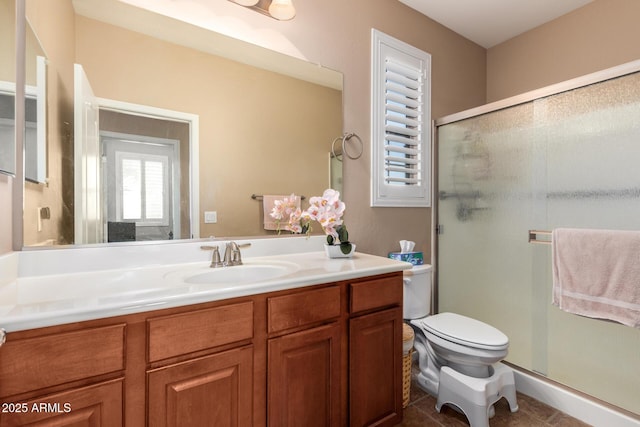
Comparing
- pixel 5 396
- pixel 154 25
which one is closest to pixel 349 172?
pixel 154 25

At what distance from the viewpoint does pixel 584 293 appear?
150 cm

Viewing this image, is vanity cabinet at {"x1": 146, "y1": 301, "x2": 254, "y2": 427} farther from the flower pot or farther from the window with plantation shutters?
the window with plantation shutters

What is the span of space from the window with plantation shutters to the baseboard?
1305 millimetres

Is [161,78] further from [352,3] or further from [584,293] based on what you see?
[584,293]

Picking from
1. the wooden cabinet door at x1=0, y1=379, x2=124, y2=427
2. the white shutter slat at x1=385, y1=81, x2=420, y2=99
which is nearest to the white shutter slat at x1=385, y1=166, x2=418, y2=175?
the white shutter slat at x1=385, y1=81, x2=420, y2=99

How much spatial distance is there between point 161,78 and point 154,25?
23 cm

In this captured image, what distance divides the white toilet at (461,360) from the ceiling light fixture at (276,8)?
163 cm

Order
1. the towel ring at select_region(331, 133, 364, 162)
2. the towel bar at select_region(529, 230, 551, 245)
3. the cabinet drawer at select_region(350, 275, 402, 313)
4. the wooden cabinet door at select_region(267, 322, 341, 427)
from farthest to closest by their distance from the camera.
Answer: the towel ring at select_region(331, 133, 364, 162)
the towel bar at select_region(529, 230, 551, 245)
the cabinet drawer at select_region(350, 275, 402, 313)
the wooden cabinet door at select_region(267, 322, 341, 427)

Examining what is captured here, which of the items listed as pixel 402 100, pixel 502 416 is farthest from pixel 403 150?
pixel 502 416

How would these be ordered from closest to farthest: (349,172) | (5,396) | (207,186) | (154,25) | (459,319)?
(5,396) → (154,25) → (207,186) → (459,319) → (349,172)

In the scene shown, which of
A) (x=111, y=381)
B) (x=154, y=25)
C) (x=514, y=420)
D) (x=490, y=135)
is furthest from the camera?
(x=490, y=135)

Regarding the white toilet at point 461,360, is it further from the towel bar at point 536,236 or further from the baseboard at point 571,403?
the towel bar at point 536,236

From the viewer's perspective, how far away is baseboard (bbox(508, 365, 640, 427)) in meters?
1.51

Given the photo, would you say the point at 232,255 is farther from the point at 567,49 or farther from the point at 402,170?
the point at 567,49
